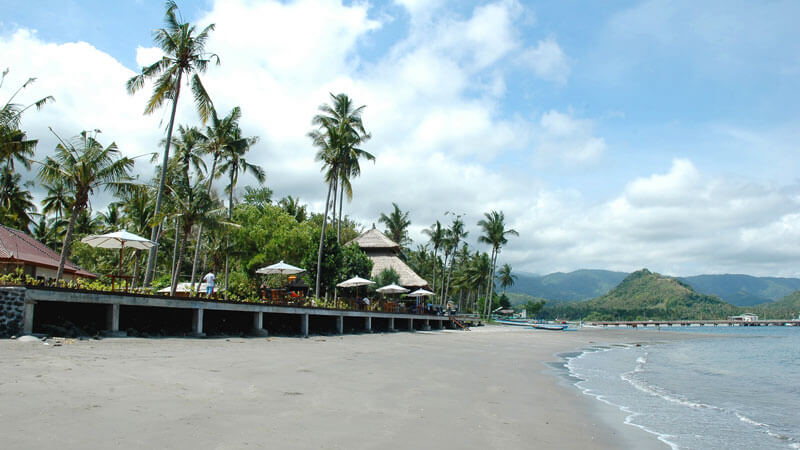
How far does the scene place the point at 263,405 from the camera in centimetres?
704

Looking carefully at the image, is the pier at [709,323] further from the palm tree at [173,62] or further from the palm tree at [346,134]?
the palm tree at [173,62]

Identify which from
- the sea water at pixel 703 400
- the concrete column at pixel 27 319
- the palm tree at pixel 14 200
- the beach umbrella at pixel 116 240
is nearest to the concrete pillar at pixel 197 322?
the beach umbrella at pixel 116 240

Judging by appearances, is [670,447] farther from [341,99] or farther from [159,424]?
[341,99]

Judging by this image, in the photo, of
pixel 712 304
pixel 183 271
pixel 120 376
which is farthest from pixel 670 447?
pixel 712 304

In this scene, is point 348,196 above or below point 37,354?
above

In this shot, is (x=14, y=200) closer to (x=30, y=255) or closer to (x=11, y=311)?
(x=30, y=255)

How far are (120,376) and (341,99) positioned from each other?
26632 millimetres

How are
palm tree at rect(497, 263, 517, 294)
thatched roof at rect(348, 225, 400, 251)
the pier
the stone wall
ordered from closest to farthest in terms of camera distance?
the stone wall
thatched roof at rect(348, 225, 400, 251)
palm tree at rect(497, 263, 517, 294)
the pier

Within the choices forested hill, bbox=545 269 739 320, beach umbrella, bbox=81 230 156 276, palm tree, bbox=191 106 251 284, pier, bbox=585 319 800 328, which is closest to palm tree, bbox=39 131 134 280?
beach umbrella, bbox=81 230 156 276

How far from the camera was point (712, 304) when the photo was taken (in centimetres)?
18912

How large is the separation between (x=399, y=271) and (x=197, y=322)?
25.3 m

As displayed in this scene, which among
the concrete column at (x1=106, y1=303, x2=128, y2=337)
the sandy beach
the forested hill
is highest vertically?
the concrete column at (x1=106, y1=303, x2=128, y2=337)

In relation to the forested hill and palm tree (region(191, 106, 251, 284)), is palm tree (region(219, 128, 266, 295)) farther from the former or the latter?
the forested hill

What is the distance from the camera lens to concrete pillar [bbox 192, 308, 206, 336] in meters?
16.8
